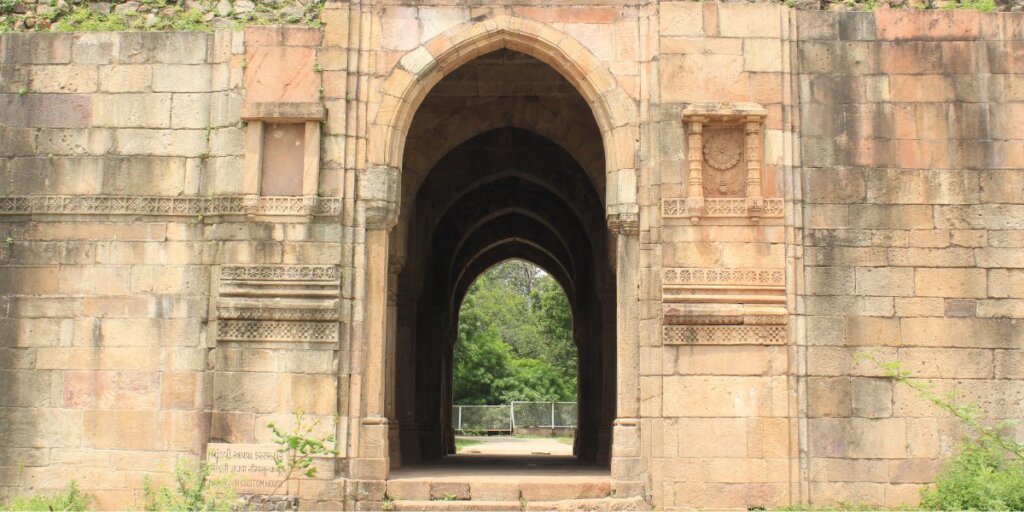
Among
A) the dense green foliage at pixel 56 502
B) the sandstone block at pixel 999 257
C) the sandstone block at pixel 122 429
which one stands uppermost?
the sandstone block at pixel 999 257

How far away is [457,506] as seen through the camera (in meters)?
9.53

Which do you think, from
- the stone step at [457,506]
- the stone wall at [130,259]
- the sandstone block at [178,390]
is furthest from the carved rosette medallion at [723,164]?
the sandstone block at [178,390]

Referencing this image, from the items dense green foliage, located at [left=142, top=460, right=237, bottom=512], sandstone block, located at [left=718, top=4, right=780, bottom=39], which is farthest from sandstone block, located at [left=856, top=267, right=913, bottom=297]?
dense green foliage, located at [left=142, top=460, right=237, bottom=512]

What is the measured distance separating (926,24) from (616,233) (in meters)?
3.63

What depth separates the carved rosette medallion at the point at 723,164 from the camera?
32.9ft

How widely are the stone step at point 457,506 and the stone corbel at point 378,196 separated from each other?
102 inches

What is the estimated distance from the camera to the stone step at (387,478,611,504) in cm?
974

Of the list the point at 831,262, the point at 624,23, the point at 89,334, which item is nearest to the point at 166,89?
the point at 89,334

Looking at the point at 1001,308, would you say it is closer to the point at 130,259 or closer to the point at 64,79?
the point at 130,259

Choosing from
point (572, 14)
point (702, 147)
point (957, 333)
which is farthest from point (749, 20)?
point (957, 333)

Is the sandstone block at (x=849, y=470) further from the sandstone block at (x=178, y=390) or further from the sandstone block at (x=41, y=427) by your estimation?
the sandstone block at (x=41, y=427)

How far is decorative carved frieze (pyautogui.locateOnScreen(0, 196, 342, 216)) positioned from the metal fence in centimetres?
2242

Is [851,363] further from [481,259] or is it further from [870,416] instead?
[481,259]

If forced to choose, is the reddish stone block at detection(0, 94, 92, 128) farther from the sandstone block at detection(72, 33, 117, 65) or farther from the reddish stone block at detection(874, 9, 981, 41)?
the reddish stone block at detection(874, 9, 981, 41)
